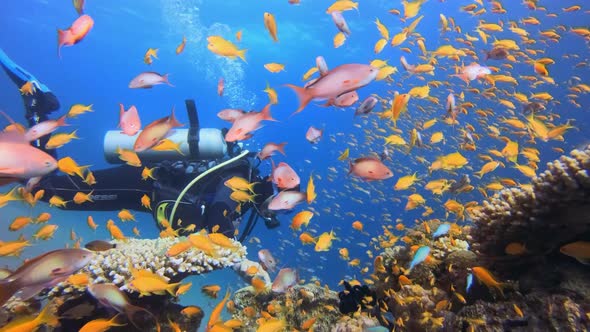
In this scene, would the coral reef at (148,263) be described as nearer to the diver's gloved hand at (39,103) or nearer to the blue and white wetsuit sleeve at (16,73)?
the diver's gloved hand at (39,103)

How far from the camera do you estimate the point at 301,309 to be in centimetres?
476

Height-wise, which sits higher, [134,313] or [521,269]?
[521,269]

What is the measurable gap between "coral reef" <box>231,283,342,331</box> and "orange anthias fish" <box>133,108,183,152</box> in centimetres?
279

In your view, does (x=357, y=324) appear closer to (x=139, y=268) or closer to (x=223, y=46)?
(x=139, y=268)

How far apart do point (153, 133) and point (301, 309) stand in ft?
10.5

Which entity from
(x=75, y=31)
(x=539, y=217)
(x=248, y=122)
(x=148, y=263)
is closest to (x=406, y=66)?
(x=248, y=122)

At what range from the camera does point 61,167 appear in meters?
4.38

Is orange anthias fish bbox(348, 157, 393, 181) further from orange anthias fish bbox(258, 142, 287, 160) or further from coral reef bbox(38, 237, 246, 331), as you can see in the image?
coral reef bbox(38, 237, 246, 331)

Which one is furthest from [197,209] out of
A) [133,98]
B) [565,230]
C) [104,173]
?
[133,98]

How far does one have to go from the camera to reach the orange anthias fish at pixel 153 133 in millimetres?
3268

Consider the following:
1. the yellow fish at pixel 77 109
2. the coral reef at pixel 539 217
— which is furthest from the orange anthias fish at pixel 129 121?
the coral reef at pixel 539 217

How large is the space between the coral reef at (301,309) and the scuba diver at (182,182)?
117 cm

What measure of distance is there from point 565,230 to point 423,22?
34.9 meters

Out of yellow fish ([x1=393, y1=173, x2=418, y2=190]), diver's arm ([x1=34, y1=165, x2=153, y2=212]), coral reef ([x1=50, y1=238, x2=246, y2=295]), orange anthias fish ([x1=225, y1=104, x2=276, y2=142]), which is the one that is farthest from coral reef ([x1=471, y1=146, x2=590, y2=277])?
diver's arm ([x1=34, y1=165, x2=153, y2=212])
